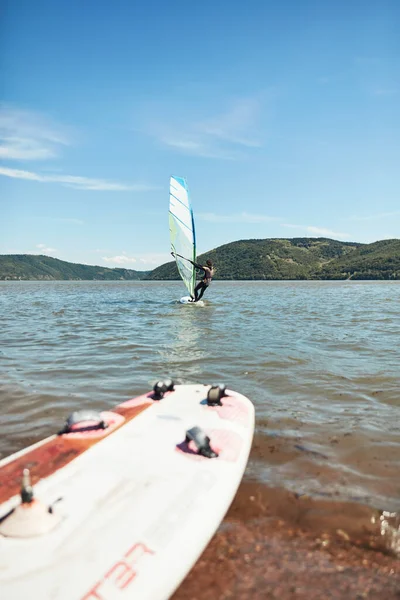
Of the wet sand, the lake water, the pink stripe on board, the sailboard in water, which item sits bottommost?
the wet sand

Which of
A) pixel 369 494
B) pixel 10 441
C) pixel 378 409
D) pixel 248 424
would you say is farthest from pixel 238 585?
pixel 378 409

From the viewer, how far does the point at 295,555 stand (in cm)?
286

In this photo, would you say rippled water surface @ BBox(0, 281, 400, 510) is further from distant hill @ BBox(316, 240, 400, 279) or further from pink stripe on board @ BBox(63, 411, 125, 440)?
distant hill @ BBox(316, 240, 400, 279)

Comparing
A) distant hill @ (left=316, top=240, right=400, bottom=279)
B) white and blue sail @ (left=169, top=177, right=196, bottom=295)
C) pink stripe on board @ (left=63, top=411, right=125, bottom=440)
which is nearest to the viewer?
pink stripe on board @ (left=63, top=411, right=125, bottom=440)

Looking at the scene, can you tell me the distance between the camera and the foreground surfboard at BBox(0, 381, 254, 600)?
7.74 ft

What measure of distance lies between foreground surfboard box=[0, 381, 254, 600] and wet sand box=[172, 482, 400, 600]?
0.17 meters

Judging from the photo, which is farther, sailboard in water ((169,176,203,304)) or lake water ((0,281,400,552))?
sailboard in water ((169,176,203,304))

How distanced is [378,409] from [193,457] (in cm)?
336

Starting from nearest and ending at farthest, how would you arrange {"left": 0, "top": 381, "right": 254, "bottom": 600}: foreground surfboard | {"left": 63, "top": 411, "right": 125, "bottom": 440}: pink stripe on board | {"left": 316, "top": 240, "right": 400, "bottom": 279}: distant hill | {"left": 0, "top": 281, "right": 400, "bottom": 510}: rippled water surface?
{"left": 0, "top": 381, "right": 254, "bottom": 600}: foreground surfboard → {"left": 63, "top": 411, "right": 125, "bottom": 440}: pink stripe on board → {"left": 0, "top": 281, "right": 400, "bottom": 510}: rippled water surface → {"left": 316, "top": 240, "right": 400, "bottom": 279}: distant hill

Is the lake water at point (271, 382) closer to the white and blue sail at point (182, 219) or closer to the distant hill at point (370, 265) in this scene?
the white and blue sail at point (182, 219)

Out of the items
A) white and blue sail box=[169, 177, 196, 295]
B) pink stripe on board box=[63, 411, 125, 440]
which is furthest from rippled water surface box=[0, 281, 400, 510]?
white and blue sail box=[169, 177, 196, 295]

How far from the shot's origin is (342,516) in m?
3.32

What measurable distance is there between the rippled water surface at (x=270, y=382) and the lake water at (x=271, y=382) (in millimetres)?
19

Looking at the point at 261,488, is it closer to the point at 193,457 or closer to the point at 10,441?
the point at 193,457
